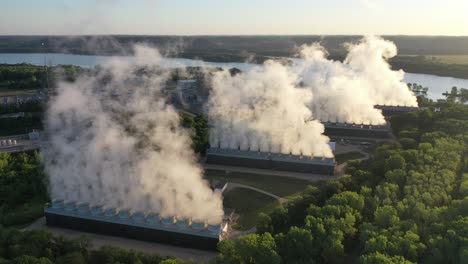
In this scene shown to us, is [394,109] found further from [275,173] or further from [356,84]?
[275,173]

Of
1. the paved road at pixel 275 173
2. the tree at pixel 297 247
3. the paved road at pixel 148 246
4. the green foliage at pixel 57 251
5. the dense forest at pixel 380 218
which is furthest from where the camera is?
the paved road at pixel 275 173

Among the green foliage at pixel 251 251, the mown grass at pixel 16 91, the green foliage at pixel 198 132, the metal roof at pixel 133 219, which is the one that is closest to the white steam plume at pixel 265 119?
the green foliage at pixel 198 132

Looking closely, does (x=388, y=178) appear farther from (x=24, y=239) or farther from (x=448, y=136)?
(x=24, y=239)

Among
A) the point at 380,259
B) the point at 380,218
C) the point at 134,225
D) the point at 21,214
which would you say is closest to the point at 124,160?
the point at 134,225

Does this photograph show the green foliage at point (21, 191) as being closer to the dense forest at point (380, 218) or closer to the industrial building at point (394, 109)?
the dense forest at point (380, 218)

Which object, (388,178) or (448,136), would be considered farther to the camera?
(448,136)

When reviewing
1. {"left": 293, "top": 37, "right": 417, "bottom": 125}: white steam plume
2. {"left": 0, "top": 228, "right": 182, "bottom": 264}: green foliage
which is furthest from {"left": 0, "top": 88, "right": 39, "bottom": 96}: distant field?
{"left": 0, "top": 228, "right": 182, "bottom": 264}: green foliage

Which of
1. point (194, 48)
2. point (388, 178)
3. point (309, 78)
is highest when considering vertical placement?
point (194, 48)

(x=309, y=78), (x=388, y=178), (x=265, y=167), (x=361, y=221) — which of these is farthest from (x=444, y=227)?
(x=309, y=78)
